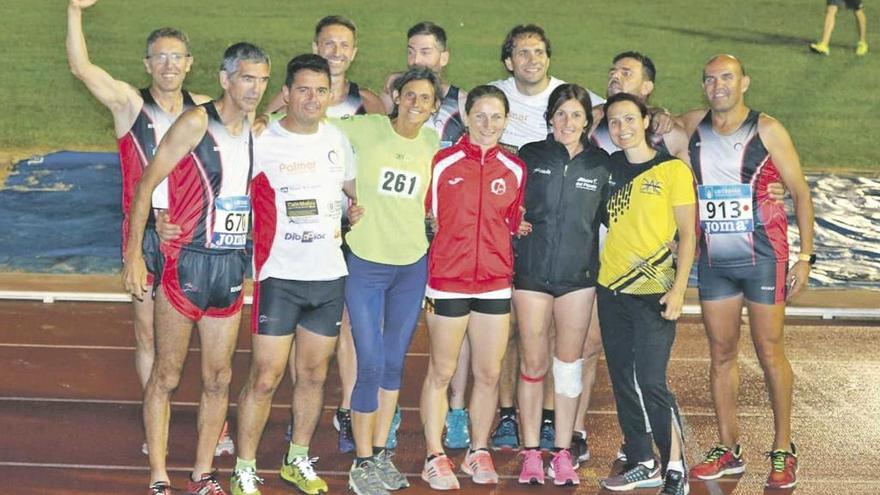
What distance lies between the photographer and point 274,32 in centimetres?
2058

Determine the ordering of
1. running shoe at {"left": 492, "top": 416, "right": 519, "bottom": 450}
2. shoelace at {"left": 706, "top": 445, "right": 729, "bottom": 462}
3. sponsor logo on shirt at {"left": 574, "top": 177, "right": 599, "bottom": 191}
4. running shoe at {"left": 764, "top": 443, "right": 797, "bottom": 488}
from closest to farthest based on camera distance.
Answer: sponsor logo on shirt at {"left": 574, "top": 177, "right": 599, "bottom": 191} → running shoe at {"left": 764, "top": 443, "right": 797, "bottom": 488} → shoelace at {"left": 706, "top": 445, "right": 729, "bottom": 462} → running shoe at {"left": 492, "top": 416, "right": 519, "bottom": 450}

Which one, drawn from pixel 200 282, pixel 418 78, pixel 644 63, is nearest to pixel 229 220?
pixel 200 282

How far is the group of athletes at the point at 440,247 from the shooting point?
6230mm

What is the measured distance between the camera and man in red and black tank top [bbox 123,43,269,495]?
6.10 metres

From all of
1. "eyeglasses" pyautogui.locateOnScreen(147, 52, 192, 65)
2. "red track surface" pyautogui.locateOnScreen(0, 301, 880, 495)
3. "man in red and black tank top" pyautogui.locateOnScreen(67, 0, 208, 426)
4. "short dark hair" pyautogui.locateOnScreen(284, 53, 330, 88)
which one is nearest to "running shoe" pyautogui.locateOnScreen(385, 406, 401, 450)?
"red track surface" pyautogui.locateOnScreen(0, 301, 880, 495)

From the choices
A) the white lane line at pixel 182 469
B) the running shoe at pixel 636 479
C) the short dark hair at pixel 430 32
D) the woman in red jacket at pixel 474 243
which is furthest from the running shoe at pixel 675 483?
the short dark hair at pixel 430 32

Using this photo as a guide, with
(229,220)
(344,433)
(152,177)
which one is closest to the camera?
(152,177)

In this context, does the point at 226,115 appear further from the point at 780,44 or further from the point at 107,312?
the point at 780,44

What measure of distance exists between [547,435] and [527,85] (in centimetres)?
174

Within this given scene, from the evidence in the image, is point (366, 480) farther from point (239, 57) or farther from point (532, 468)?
point (239, 57)

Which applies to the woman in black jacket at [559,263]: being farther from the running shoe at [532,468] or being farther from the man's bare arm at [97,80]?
the man's bare arm at [97,80]

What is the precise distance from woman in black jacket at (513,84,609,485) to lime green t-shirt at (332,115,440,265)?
20.8 inches

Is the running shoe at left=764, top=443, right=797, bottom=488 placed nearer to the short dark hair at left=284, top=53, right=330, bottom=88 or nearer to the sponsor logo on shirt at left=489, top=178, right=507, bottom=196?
the sponsor logo on shirt at left=489, top=178, right=507, bottom=196

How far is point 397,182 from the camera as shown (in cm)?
653
